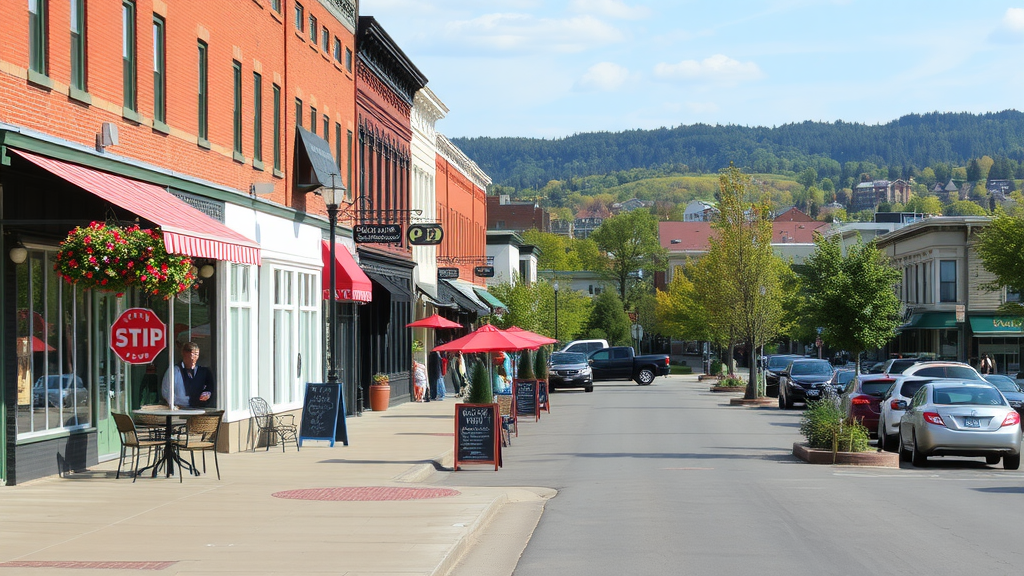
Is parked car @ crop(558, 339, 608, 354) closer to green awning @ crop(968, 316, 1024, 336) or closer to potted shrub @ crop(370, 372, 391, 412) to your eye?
green awning @ crop(968, 316, 1024, 336)

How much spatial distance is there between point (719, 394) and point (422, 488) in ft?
126

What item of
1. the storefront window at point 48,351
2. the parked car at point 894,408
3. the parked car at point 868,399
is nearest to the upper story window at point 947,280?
the parked car at point 868,399

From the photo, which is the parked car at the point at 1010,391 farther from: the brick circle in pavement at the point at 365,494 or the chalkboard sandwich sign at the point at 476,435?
the brick circle in pavement at the point at 365,494

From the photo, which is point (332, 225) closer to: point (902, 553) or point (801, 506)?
point (801, 506)

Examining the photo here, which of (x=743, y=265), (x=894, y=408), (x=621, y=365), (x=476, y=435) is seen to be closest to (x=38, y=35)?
(x=476, y=435)

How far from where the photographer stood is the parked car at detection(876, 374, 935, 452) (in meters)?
23.5

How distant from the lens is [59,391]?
16.3m

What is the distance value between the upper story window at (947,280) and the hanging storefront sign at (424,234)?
4322 centimetres

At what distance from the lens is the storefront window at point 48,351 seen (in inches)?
609

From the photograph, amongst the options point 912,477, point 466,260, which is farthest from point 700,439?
point 466,260

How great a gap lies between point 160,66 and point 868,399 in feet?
50.2

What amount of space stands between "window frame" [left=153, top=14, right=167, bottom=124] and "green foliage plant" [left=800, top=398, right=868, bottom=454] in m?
11.7

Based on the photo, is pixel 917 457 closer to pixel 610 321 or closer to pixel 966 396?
pixel 966 396

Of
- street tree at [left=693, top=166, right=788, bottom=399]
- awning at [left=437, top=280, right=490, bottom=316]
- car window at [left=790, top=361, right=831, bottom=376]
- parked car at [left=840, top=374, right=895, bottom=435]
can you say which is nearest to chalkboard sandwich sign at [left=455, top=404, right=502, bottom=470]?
A: parked car at [left=840, top=374, right=895, bottom=435]
